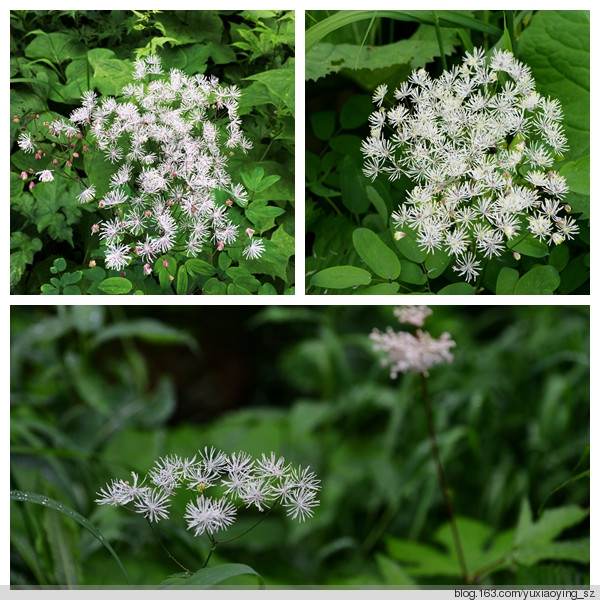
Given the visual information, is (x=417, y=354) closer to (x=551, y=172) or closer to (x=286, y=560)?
(x=551, y=172)

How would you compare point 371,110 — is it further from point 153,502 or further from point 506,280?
point 153,502

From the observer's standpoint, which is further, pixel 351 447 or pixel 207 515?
pixel 351 447

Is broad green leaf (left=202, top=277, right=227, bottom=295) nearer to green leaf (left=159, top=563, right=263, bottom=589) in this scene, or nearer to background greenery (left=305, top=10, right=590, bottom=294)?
background greenery (left=305, top=10, right=590, bottom=294)

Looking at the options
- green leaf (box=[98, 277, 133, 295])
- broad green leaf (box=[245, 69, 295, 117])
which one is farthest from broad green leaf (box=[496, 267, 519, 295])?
green leaf (box=[98, 277, 133, 295])

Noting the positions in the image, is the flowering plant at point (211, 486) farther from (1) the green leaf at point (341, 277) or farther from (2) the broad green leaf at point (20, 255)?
(2) the broad green leaf at point (20, 255)

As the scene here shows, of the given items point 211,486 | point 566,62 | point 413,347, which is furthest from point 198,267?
point 566,62

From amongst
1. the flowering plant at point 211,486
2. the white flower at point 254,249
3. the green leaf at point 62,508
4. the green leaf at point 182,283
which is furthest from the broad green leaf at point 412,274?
the green leaf at point 62,508

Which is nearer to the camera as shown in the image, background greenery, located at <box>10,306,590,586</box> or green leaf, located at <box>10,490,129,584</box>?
green leaf, located at <box>10,490,129,584</box>
